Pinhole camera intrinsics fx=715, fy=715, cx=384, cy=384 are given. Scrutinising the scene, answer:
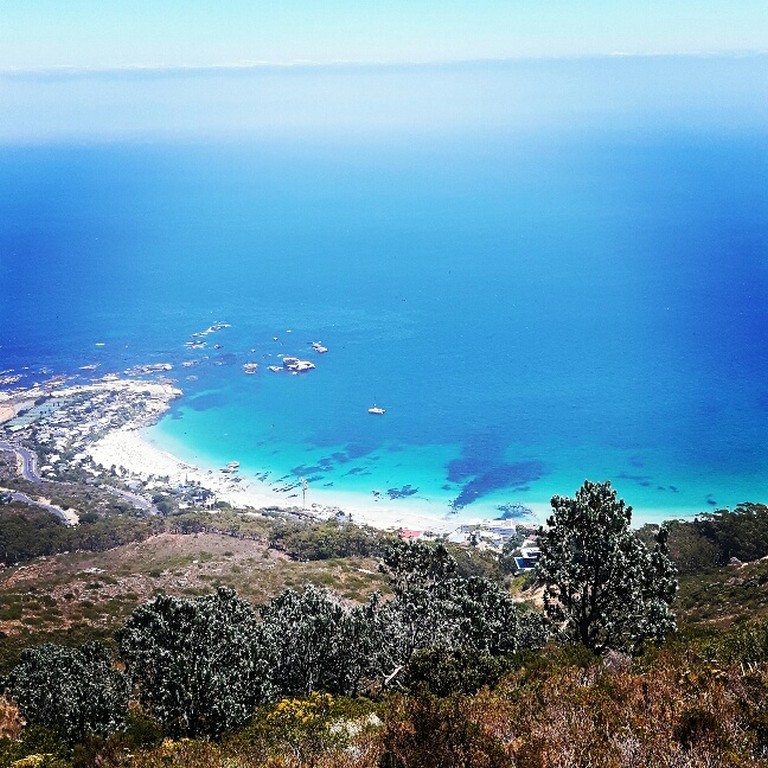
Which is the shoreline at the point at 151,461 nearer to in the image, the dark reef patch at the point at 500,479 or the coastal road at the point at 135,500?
the dark reef patch at the point at 500,479

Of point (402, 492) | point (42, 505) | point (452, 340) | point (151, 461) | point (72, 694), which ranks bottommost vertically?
point (72, 694)

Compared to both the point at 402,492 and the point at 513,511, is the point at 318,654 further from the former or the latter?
the point at 402,492

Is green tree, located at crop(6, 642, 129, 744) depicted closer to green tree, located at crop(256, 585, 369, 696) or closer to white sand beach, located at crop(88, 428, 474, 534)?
green tree, located at crop(256, 585, 369, 696)

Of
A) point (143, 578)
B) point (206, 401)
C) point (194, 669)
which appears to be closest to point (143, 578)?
point (143, 578)

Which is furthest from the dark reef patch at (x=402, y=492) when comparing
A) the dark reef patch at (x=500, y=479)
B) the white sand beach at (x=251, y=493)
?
the dark reef patch at (x=500, y=479)

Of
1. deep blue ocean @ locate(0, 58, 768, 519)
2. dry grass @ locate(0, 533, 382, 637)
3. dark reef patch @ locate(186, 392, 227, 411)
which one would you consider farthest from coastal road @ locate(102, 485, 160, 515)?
dark reef patch @ locate(186, 392, 227, 411)

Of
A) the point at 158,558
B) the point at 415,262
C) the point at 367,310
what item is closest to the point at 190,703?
the point at 158,558
